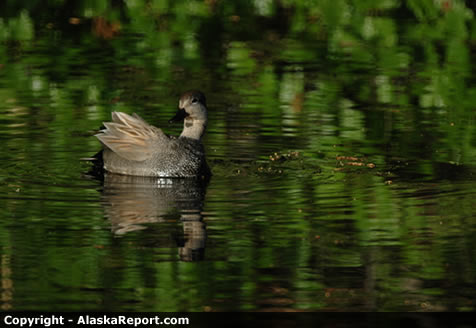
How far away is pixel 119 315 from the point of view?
8992 mm

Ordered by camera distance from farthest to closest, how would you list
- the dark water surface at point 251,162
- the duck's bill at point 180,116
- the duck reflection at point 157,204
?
1. the duck's bill at point 180,116
2. the duck reflection at point 157,204
3. the dark water surface at point 251,162

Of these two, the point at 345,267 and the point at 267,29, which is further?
the point at 267,29

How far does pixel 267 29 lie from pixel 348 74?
14.9 feet

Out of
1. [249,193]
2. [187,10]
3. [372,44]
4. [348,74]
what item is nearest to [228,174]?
[249,193]

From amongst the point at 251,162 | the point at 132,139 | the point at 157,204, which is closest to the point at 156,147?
the point at 132,139

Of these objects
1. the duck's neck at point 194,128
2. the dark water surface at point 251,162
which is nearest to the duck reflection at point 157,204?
the dark water surface at point 251,162

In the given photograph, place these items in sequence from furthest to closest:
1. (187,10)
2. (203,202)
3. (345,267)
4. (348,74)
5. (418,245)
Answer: (187,10)
(348,74)
(203,202)
(418,245)
(345,267)

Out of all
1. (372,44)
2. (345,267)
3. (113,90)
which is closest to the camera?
(345,267)

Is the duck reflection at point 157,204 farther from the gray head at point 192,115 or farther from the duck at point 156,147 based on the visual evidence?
the gray head at point 192,115

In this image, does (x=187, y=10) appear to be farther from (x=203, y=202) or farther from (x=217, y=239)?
(x=217, y=239)

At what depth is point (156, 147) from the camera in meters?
14.2

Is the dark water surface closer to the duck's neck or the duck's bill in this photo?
the duck's neck

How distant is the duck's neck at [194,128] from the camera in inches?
577

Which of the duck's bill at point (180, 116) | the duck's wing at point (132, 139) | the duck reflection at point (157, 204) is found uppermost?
the duck's bill at point (180, 116)
